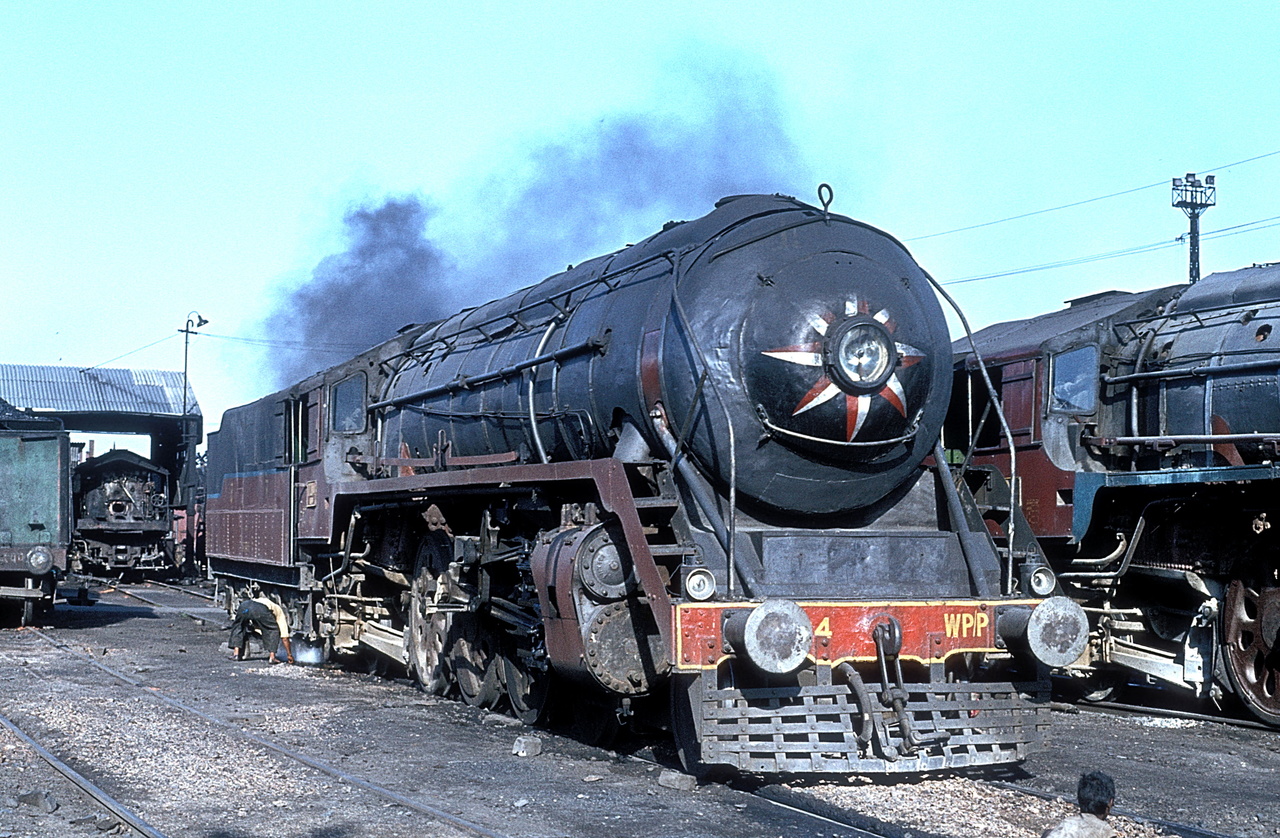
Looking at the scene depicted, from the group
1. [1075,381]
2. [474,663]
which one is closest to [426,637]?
[474,663]

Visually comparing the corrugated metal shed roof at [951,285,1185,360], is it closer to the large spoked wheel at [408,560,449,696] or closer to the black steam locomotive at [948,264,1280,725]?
the black steam locomotive at [948,264,1280,725]

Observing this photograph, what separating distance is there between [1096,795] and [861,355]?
281 centimetres

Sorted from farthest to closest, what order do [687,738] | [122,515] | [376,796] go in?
1. [122,515]
2. [687,738]
3. [376,796]

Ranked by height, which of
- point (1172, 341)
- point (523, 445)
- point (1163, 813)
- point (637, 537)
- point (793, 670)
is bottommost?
point (1163, 813)

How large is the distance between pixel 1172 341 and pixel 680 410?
206 inches

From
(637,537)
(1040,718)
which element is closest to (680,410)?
(637,537)

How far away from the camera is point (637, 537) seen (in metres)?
6.40

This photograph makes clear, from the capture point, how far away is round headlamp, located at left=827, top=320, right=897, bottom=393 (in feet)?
21.7

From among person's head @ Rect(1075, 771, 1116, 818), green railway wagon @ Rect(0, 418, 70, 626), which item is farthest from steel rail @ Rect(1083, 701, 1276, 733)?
green railway wagon @ Rect(0, 418, 70, 626)

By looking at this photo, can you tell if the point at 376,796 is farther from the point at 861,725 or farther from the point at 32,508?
the point at 32,508

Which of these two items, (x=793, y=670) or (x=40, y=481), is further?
(x=40, y=481)

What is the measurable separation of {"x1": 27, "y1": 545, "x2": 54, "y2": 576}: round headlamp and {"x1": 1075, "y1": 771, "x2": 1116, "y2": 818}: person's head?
46.3ft

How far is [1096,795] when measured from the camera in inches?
173

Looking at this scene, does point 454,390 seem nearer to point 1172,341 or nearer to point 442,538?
point 442,538
